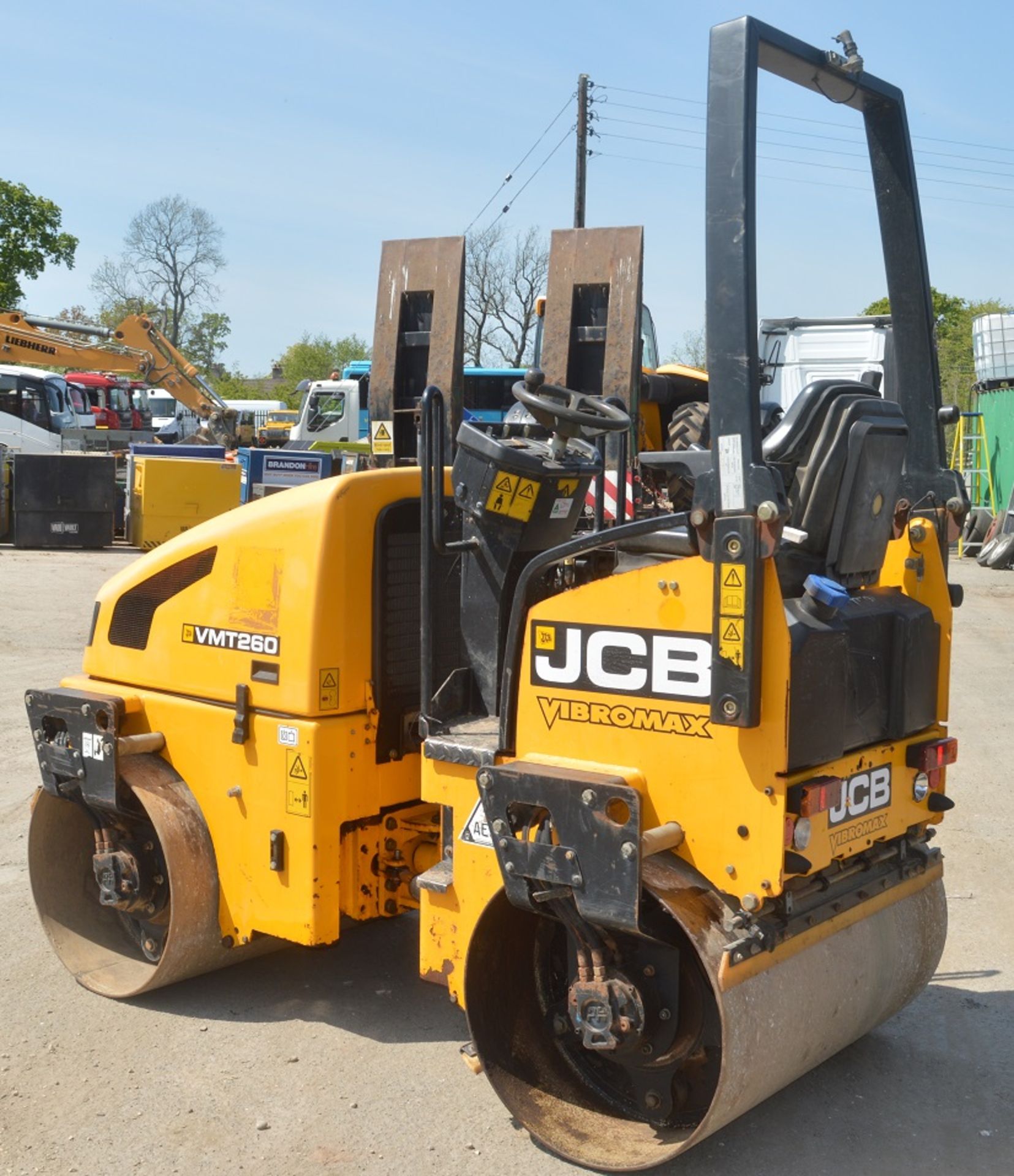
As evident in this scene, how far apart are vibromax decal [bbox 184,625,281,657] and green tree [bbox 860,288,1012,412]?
1009 inches

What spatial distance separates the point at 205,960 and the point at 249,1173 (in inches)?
47.0

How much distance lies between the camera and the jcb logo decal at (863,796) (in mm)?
3451

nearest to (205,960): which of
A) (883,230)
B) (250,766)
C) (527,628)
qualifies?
(250,766)

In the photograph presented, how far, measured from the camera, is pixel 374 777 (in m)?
4.35

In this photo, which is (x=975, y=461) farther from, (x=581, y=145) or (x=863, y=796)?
(x=863, y=796)

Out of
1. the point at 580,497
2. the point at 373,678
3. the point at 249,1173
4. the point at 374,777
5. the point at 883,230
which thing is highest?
the point at 883,230

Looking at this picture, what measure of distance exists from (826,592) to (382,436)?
23.6 feet

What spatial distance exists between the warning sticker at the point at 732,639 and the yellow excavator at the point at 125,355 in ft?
86.5

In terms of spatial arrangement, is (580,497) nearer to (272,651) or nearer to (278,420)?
(272,651)

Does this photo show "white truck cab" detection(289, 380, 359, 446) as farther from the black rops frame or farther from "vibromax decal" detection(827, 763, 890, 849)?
the black rops frame

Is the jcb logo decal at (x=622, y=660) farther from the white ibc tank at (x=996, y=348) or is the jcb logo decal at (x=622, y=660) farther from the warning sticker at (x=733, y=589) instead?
the white ibc tank at (x=996, y=348)

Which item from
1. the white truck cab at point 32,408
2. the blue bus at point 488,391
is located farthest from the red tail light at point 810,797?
the white truck cab at point 32,408

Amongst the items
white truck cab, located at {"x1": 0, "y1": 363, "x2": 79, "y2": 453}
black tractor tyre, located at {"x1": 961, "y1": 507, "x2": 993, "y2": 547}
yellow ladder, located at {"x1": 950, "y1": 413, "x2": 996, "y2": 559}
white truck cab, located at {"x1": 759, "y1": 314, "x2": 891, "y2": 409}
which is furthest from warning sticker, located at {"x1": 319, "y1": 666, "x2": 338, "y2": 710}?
white truck cab, located at {"x1": 0, "y1": 363, "x2": 79, "y2": 453}

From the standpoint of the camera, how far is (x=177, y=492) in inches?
806
